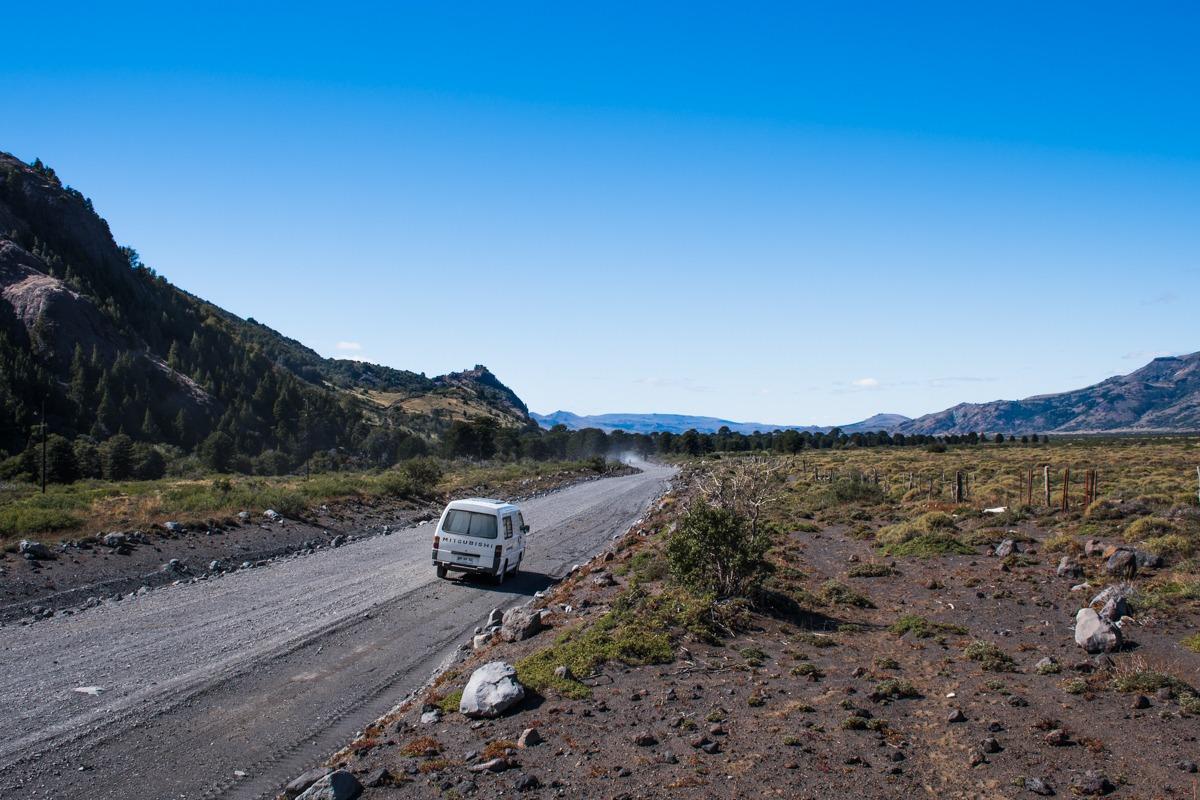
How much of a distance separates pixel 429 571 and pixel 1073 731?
50.0 feet

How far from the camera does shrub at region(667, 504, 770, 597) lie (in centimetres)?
1232

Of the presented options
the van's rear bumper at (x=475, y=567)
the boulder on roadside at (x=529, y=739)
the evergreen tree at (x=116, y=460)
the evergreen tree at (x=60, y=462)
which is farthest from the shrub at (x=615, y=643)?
the evergreen tree at (x=116, y=460)

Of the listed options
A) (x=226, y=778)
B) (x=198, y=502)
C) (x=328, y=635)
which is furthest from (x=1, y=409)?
(x=226, y=778)

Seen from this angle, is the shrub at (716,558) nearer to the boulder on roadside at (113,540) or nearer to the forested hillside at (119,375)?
the boulder on roadside at (113,540)

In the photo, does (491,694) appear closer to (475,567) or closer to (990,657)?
(990,657)

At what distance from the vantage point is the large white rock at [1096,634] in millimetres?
9688

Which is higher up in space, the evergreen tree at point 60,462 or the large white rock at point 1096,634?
the evergreen tree at point 60,462

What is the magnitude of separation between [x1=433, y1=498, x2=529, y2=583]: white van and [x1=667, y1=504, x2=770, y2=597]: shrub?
6.45 metres

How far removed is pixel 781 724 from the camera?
294 inches

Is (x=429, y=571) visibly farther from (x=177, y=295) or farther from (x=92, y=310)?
(x=177, y=295)

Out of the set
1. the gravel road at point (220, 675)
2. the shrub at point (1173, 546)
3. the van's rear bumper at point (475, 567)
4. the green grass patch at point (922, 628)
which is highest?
the shrub at point (1173, 546)

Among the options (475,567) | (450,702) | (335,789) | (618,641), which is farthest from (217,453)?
(335,789)

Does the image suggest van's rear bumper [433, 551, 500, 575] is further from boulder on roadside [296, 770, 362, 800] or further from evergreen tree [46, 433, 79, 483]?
evergreen tree [46, 433, 79, 483]

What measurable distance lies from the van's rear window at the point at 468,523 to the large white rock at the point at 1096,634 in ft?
39.4
